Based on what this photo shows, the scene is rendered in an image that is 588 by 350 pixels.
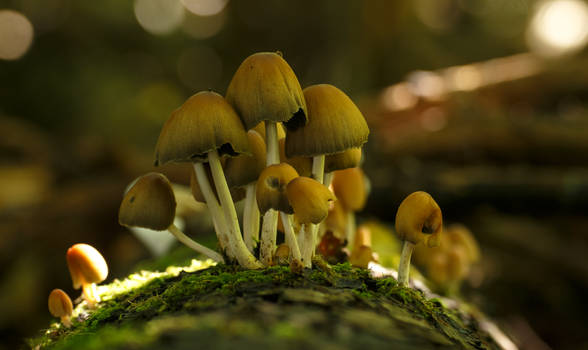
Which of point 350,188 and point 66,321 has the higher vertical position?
point 350,188

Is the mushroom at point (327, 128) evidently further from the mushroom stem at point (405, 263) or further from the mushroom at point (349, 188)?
the mushroom at point (349, 188)

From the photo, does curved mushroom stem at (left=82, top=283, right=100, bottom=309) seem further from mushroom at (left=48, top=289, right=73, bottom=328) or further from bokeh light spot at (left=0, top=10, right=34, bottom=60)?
bokeh light spot at (left=0, top=10, right=34, bottom=60)

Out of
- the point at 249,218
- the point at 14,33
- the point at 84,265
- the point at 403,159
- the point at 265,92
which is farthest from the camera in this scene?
the point at 14,33

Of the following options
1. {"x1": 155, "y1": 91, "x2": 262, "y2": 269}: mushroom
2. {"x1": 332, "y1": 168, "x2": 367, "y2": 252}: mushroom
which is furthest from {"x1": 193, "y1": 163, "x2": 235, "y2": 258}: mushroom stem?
{"x1": 332, "y1": 168, "x2": 367, "y2": 252}: mushroom

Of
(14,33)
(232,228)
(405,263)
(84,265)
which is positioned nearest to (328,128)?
(232,228)

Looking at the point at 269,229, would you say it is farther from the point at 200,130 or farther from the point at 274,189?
the point at 200,130

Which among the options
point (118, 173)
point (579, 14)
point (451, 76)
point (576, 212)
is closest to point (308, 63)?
point (451, 76)

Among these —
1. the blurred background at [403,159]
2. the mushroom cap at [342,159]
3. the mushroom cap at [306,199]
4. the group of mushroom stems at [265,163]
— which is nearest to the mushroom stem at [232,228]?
the group of mushroom stems at [265,163]
